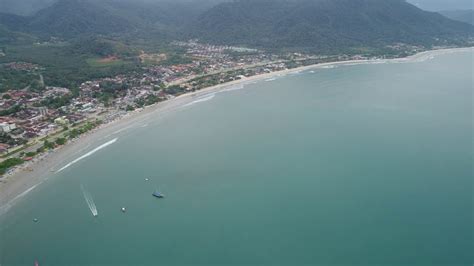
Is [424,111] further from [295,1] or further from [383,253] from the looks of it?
[295,1]

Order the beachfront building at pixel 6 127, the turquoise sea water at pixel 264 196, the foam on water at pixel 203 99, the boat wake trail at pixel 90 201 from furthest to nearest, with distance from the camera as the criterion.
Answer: the foam on water at pixel 203 99 → the beachfront building at pixel 6 127 → the boat wake trail at pixel 90 201 → the turquoise sea water at pixel 264 196

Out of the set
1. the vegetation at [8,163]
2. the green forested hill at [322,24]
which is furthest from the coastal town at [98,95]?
the green forested hill at [322,24]

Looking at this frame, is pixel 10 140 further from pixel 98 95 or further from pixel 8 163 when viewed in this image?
pixel 98 95

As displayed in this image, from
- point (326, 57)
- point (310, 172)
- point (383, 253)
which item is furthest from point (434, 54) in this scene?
point (383, 253)

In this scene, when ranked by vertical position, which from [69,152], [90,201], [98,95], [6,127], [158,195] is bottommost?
[90,201]

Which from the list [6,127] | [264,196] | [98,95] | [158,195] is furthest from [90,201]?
[98,95]

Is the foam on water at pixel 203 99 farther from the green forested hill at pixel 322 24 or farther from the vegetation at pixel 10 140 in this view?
the green forested hill at pixel 322 24
